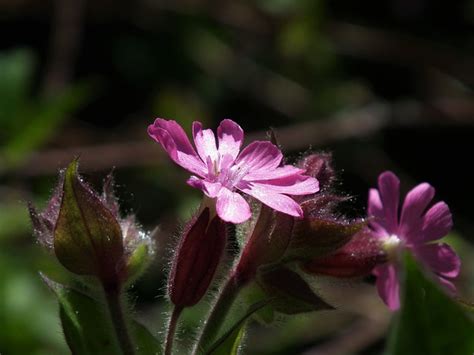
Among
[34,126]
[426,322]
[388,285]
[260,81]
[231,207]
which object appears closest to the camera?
[426,322]

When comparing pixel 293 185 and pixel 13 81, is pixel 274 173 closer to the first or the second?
pixel 293 185

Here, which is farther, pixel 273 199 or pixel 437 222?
pixel 437 222

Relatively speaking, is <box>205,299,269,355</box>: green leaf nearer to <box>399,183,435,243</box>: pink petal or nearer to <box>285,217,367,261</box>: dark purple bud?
<box>285,217,367,261</box>: dark purple bud

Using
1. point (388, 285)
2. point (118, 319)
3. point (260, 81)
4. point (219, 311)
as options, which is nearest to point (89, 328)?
point (118, 319)

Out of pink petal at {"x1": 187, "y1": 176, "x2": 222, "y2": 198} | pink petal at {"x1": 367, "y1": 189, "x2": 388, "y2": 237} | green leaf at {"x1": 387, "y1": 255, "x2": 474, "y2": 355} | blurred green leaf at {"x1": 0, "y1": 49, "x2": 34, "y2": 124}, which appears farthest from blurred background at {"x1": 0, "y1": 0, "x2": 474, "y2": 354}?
green leaf at {"x1": 387, "y1": 255, "x2": 474, "y2": 355}

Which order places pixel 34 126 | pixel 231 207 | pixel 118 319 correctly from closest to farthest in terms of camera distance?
pixel 231 207 → pixel 118 319 → pixel 34 126

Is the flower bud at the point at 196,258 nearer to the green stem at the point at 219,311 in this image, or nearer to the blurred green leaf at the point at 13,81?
the green stem at the point at 219,311
